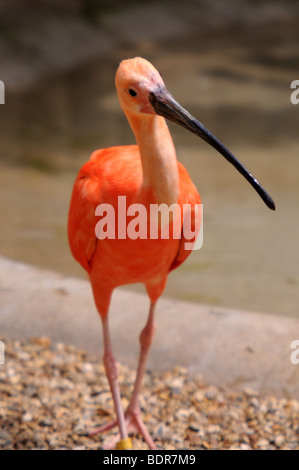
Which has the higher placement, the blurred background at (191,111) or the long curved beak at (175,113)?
the blurred background at (191,111)

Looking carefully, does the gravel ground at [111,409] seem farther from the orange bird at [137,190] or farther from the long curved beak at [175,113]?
the long curved beak at [175,113]

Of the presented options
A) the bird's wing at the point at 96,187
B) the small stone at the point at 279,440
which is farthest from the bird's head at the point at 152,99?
the small stone at the point at 279,440

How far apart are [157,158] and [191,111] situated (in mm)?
6202

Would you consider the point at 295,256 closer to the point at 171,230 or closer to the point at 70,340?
the point at 70,340

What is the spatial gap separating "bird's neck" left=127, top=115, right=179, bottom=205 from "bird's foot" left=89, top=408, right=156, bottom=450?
1.22m

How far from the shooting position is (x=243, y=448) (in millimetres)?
2836

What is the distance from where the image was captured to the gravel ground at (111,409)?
114 inches

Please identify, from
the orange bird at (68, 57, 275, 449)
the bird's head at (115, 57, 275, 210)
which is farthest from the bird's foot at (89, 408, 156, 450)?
the bird's head at (115, 57, 275, 210)

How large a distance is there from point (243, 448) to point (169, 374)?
0.56m

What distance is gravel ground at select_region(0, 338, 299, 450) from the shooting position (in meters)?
2.89

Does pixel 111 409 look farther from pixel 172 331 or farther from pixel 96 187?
pixel 96 187

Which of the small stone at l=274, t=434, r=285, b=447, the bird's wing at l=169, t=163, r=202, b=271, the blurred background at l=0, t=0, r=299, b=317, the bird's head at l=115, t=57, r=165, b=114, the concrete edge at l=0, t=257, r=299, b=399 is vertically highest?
the blurred background at l=0, t=0, r=299, b=317

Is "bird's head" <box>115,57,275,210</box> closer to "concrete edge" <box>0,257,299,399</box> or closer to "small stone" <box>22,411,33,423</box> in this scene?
"concrete edge" <box>0,257,299,399</box>

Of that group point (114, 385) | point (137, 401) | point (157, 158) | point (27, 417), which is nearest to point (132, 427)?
point (137, 401)
